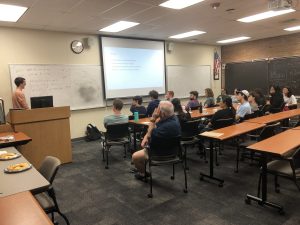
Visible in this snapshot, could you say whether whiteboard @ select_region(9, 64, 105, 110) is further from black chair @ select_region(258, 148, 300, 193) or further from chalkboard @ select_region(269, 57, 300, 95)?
chalkboard @ select_region(269, 57, 300, 95)

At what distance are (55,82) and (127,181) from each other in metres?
3.51

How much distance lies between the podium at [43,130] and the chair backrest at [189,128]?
214 centimetres

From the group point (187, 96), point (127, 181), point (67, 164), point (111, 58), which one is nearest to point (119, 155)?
point (67, 164)

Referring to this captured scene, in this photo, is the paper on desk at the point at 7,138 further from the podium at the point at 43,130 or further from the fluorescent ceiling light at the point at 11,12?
the fluorescent ceiling light at the point at 11,12

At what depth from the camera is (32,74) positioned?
5527mm

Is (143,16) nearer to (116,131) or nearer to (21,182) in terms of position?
(116,131)

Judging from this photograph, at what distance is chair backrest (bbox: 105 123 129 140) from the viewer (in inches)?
161

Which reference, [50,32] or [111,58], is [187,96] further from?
[50,32]

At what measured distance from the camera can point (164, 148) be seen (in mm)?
3031

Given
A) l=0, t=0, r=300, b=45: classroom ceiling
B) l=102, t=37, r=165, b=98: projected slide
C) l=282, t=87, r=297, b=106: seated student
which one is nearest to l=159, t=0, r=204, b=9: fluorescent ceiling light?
l=0, t=0, r=300, b=45: classroom ceiling

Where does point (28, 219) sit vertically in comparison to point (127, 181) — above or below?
above

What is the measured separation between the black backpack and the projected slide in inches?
39.7

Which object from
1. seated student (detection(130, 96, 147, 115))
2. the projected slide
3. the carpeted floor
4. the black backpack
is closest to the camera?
the carpeted floor

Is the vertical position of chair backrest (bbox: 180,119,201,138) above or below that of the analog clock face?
below
